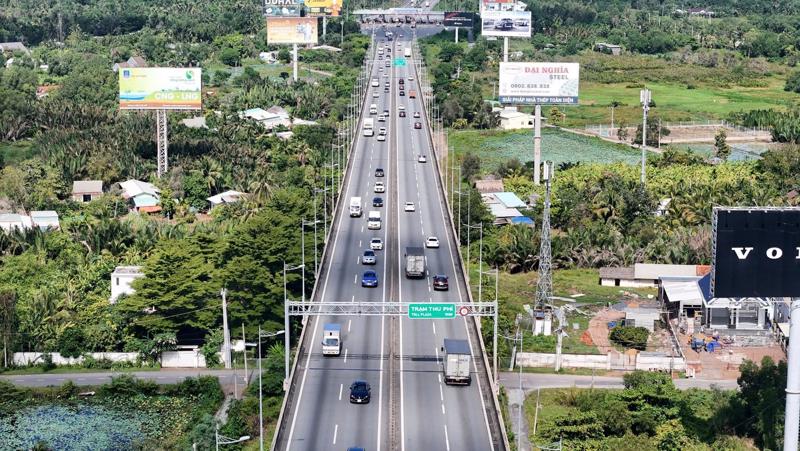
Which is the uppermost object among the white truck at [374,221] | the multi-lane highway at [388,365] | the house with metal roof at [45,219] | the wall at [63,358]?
the white truck at [374,221]

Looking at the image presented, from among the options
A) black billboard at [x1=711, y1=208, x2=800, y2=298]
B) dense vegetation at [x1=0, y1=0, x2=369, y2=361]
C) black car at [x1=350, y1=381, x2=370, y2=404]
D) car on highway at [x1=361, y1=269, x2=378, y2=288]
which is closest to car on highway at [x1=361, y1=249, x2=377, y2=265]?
dense vegetation at [x1=0, y1=0, x2=369, y2=361]

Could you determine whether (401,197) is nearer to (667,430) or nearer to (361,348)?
(361,348)

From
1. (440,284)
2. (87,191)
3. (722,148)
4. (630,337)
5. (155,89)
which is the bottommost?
(630,337)

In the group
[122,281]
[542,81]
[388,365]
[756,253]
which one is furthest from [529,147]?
[756,253]

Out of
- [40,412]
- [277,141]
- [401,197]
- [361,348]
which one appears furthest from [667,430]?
[277,141]

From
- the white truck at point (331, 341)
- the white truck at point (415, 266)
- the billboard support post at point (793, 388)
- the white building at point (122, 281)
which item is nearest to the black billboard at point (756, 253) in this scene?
the billboard support post at point (793, 388)

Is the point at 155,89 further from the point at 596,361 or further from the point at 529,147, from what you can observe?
the point at 596,361

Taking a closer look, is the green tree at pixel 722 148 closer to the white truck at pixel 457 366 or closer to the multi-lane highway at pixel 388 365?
the multi-lane highway at pixel 388 365
